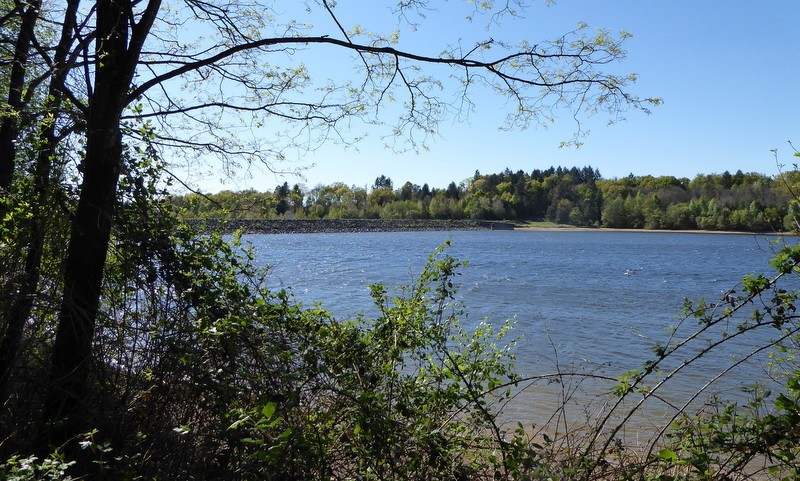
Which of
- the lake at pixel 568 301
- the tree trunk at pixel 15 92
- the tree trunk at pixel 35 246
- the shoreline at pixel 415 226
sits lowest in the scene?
the lake at pixel 568 301

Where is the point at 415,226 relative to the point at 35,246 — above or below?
below

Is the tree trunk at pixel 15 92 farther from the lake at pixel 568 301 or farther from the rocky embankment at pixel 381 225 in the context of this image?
the rocky embankment at pixel 381 225

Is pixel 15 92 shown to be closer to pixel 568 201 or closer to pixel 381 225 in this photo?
pixel 381 225

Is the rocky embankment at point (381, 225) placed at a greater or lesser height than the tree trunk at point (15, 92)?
lesser

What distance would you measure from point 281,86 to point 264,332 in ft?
9.41

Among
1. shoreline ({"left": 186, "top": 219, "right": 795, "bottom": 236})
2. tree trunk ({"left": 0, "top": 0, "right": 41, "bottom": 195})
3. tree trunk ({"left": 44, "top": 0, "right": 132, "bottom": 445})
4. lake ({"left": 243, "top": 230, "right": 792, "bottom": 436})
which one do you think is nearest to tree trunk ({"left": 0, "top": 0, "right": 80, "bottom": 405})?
tree trunk ({"left": 44, "top": 0, "right": 132, "bottom": 445})

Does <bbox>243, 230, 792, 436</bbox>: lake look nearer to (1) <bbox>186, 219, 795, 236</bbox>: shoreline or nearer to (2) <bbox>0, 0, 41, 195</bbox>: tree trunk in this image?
(2) <bbox>0, 0, 41, 195</bbox>: tree trunk

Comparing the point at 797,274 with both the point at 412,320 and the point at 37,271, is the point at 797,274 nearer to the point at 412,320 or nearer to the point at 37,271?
the point at 412,320

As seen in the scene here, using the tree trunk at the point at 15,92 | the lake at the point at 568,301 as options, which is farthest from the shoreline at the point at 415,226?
the tree trunk at the point at 15,92

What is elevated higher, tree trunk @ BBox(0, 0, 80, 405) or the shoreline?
tree trunk @ BBox(0, 0, 80, 405)

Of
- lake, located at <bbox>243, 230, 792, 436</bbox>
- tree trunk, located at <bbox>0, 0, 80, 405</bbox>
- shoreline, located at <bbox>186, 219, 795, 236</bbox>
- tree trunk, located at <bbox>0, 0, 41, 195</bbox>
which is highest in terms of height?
tree trunk, located at <bbox>0, 0, 41, 195</bbox>

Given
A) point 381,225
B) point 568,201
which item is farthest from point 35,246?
point 568,201

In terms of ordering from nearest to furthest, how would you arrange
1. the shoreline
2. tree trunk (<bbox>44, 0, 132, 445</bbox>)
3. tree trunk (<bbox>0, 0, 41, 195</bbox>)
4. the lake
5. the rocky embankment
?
1. tree trunk (<bbox>44, 0, 132, 445</bbox>)
2. tree trunk (<bbox>0, 0, 41, 195</bbox>)
3. the lake
4. the rocky embankment
5. the shoreline

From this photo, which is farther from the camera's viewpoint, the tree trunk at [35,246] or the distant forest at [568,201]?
the distant forest at [568,201]
